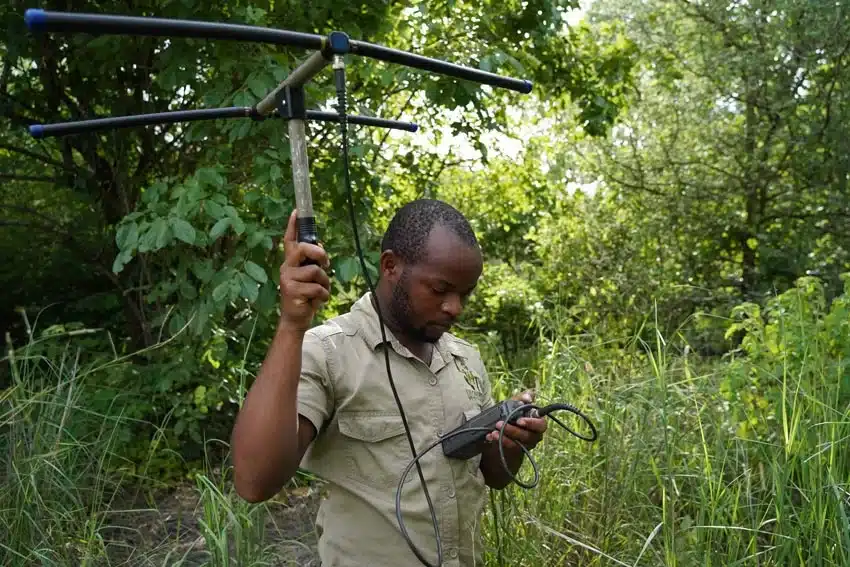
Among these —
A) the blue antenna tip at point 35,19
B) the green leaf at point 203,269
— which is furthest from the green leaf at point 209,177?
the blue antenna tip at point 35,19

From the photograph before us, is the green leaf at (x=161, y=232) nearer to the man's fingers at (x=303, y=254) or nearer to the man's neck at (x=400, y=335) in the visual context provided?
the man's neck at (x=400, y=335)

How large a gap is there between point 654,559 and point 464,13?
3.40 m

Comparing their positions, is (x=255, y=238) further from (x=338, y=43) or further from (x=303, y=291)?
(x=338, y=43)

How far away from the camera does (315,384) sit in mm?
1743

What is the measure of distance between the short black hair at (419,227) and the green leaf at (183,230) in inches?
56.5

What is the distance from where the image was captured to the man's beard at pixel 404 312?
185 cm

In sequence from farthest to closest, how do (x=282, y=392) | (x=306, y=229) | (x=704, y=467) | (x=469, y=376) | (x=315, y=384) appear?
(x=704, y=467), (x=469, y=376), (x=315, y=384), (x=282, y=392), (x=306, y=229)

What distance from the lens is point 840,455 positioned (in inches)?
99.4

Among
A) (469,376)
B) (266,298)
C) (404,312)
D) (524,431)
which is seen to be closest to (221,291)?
(266,298)

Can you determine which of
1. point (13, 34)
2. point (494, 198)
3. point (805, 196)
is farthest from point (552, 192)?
point (13, 34)

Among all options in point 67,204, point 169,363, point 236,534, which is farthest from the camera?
point 67,204

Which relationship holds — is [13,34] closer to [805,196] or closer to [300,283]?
[300,283]

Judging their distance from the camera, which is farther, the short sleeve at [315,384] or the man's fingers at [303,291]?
the short sleeve at [315,384]

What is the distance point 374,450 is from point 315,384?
0.20 metres
